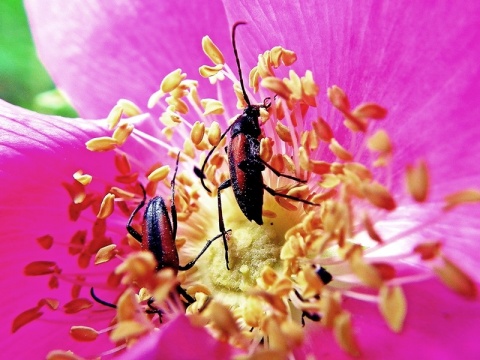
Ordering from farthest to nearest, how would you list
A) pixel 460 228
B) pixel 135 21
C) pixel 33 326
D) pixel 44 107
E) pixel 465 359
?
pixel 44 107 → pixel 135 21 → pixel 33 326 → pixel 460 228 → pixel 465 359

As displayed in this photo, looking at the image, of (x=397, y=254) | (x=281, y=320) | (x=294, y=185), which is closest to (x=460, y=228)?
(x=397, y=254)

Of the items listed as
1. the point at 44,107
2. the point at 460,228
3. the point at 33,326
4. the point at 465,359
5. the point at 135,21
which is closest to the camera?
the point at 465,359

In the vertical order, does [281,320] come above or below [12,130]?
below

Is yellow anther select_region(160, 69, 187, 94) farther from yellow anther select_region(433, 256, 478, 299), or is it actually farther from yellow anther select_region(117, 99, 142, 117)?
yellow anther select_region(433, 256, 478, 299)

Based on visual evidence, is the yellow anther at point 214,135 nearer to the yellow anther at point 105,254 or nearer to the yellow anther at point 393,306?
the yellow anther at point 105,254

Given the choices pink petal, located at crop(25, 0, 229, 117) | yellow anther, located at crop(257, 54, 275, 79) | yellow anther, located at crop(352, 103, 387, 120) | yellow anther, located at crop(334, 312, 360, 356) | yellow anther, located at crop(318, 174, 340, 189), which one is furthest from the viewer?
pink petal, located at crop(25, 0, 229, 117)

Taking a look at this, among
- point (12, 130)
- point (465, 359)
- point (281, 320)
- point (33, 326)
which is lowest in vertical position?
point (465, 359)

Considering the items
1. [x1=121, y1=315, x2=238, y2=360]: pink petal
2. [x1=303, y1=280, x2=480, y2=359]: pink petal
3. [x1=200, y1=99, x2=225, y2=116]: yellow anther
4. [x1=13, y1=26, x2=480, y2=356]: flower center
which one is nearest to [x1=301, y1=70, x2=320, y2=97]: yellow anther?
[x1=13, y1=26, x2=480, y2=356]: flower center

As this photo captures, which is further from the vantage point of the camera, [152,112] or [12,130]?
[152,112]

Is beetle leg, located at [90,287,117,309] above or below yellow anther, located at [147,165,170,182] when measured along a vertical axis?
below

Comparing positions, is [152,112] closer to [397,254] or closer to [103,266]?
[103,266]
